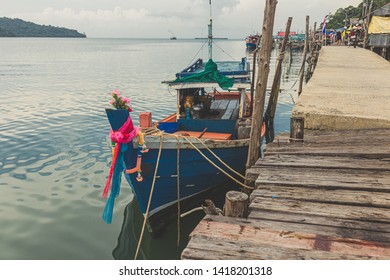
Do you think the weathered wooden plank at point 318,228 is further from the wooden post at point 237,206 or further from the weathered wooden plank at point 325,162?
the weathered wooden plank at point 325,162

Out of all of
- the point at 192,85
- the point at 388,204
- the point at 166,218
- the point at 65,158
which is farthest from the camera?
the point at 65,158

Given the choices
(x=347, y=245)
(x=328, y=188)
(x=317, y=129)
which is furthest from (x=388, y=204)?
(x=317, y=129)

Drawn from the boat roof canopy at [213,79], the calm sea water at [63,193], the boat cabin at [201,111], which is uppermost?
the boat roof canopy at [213,79]

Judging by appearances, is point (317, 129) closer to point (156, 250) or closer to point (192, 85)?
point (192, 85)

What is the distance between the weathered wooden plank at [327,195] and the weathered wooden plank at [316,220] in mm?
424

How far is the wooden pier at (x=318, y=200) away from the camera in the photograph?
3463mm

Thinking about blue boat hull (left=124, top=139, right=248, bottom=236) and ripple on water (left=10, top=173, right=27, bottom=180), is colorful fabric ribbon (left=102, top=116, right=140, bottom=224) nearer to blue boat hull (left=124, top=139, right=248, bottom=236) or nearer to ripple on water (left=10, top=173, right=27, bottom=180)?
blue boat hull (left=124, top=139, right=248, bottom=236)

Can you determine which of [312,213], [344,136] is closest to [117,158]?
[312,213]

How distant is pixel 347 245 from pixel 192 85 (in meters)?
6.89

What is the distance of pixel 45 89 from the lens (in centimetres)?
2806

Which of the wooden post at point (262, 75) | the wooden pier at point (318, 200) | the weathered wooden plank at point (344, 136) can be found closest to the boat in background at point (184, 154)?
the wooden post at point (262, 75)

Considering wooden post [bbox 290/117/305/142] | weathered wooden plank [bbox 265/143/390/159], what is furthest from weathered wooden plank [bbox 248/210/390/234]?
wooden post [bbox 290/117/305/142]

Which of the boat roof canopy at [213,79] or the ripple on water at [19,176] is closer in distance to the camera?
the boat roof canopy at [213,79]

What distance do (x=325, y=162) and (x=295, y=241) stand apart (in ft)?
8.18
